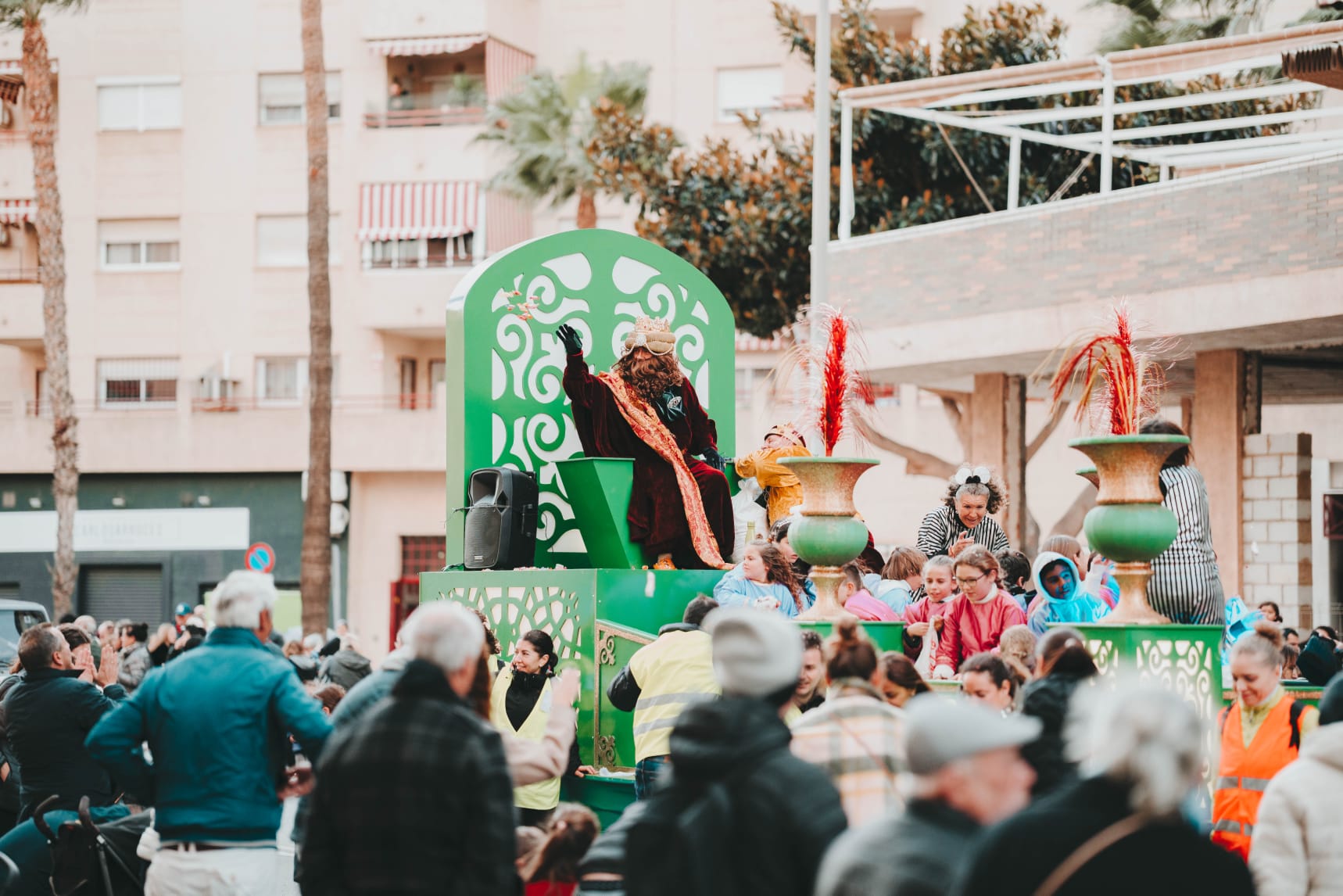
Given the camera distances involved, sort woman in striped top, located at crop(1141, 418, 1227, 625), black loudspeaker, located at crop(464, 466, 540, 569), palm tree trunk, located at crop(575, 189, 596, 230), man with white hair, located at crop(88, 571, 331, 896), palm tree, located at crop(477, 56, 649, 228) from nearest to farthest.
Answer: man with white hair, located at crop(88, 571, 331, 896), woman in striped top, located at crop(1141, 418, 1227, 625), black loudspeaker, located at crop(464, 466, 540, 569), palm tree trunk, located at crop(575, 189, 596, 230), palm tree, located at crop(477, 56, 649, 228)

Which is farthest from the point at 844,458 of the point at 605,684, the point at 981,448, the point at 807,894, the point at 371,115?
the point at 371,115

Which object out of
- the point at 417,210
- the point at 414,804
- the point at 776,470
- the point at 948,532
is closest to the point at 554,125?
the point at 417,210

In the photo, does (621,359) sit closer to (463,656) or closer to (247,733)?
(247,733)

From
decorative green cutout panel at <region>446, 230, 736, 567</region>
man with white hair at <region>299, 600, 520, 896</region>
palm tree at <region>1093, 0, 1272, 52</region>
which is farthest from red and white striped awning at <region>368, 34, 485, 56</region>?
man with white hair at <region>299, 600, 520, 896</region>

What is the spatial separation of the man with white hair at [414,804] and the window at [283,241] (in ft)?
98.4

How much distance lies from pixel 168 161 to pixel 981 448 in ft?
62.3

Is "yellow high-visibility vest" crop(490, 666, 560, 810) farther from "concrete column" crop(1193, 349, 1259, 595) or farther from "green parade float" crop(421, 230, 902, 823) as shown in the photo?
"concrete column" crop(1193, 349, 1259, 595)

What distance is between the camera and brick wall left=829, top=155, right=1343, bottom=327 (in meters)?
17.5

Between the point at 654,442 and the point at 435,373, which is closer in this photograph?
the point at 654,442

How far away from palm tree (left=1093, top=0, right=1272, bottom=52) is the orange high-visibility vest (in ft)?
74.2

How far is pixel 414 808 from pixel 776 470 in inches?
260

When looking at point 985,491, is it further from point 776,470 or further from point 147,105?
point 147,105

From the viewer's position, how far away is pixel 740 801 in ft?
14.4

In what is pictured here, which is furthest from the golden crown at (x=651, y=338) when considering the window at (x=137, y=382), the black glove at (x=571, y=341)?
the window at (x=137, y=382)
